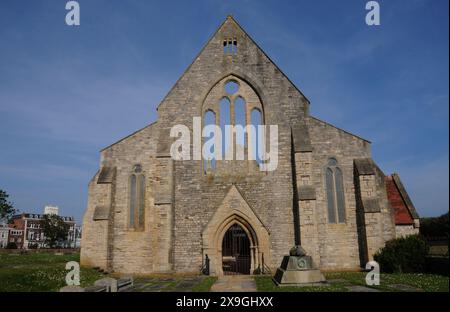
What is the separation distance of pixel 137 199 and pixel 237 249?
6.75 meters

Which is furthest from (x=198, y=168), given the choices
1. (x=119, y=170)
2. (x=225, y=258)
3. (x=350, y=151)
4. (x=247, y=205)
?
(x=350, y=151)

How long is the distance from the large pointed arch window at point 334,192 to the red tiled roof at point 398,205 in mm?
4043

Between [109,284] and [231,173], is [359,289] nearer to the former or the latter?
[109,284]

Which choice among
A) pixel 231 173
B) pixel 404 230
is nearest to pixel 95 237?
pixel 231 173

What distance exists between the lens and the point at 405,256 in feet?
60.4

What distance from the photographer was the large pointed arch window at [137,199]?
69.5ft

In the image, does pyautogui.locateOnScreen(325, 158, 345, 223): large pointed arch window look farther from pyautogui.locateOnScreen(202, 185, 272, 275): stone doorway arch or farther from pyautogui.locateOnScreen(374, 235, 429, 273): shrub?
pyautogui.locateOnScreen(202, 185, 272, 275): stone doorway arch

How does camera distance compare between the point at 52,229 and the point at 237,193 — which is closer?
the point at 237,193

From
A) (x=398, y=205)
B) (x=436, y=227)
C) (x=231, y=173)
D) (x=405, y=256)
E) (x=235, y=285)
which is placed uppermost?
(x=231, y=173)

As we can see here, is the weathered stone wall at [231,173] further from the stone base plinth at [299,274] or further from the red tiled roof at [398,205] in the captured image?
the red tiled roof at [398,205]

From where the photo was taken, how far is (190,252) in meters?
19.8

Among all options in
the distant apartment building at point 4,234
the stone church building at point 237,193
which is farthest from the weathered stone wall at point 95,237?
the distant apartment building at point 4,234
